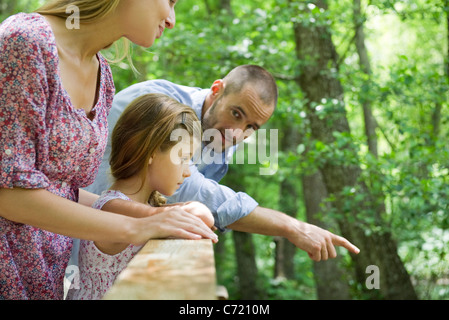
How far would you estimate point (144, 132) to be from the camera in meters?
2.38

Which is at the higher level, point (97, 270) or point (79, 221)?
point (79, 221)

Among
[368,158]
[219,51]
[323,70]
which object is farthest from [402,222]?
[219,51]

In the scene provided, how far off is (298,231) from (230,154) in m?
1.41

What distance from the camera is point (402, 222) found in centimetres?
562

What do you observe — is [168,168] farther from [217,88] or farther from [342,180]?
[342,180]

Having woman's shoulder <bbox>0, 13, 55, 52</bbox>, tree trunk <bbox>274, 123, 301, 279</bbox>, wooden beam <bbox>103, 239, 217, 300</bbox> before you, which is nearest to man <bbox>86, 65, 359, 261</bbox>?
wooden beam <bbox>103, 239, 217, 300</bbox>

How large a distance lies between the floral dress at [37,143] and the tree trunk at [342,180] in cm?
400

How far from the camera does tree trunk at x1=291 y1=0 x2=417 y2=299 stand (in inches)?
233

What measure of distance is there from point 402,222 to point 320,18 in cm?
228

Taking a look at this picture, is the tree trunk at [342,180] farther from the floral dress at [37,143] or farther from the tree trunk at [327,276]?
the floral dress at [37,143]

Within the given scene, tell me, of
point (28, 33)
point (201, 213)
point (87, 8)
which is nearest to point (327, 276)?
point (201, 213)
